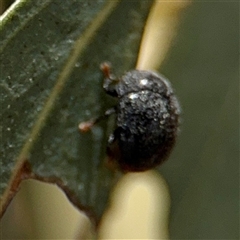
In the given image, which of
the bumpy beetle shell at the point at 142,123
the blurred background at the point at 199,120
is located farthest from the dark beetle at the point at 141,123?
the blurred background at the point at 199,120

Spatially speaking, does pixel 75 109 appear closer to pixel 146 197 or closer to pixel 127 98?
pixel 127 98

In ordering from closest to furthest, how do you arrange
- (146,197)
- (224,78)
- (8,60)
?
(8,60) → (224,78) → (146,197)

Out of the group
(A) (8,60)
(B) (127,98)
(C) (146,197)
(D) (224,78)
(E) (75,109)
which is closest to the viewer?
(A) (8,60)

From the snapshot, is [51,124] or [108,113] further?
[108,113]

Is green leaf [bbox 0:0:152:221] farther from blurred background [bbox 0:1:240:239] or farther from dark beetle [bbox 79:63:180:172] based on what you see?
blurred background [bbox 0:1:240:239]

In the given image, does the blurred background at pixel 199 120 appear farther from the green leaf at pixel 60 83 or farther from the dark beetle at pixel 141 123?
the green leaf at pixel 60 83

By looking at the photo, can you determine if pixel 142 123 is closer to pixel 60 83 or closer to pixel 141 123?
pixel 141 123

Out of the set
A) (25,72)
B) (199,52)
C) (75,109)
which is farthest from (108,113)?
(199,52)

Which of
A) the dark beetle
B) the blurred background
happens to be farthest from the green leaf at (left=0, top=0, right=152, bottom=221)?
the blurred background
